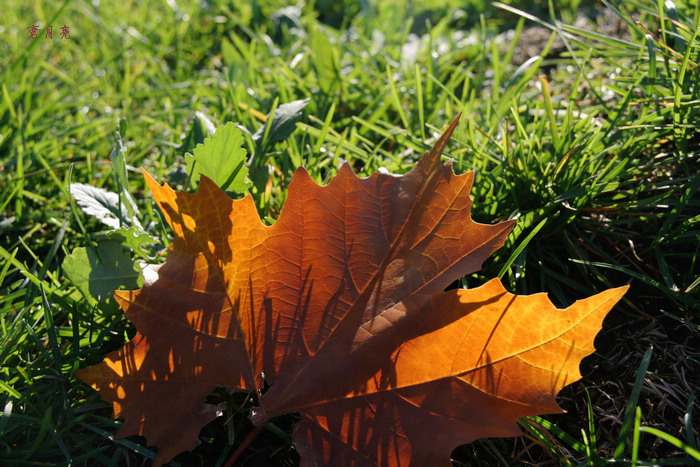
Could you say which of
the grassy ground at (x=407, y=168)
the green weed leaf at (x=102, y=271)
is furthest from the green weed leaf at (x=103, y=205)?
the green weed leaf at (x=102, y=271)

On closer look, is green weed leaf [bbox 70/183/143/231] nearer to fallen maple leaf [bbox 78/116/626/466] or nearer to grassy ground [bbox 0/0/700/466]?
grassy ground [bbox 0/0/700/466]

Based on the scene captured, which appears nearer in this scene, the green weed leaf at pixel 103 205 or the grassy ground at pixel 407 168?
the grassy ground at pixel 407 168

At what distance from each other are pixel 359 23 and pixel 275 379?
205 centimetres

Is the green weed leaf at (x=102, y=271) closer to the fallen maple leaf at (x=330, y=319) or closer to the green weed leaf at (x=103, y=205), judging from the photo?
the green weed leaf at (x=103, y=205)

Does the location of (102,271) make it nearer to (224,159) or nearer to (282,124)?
(224,159)

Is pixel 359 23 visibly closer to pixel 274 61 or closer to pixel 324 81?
pixel 274 61

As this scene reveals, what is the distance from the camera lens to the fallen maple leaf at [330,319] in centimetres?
92

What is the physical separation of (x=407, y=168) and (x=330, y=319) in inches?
26.5

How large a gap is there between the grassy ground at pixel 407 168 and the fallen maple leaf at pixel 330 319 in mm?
150

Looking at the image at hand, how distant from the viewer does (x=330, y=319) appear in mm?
978

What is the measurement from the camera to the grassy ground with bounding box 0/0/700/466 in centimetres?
108

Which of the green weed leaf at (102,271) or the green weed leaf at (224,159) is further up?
the green weed leaf at (224,159)

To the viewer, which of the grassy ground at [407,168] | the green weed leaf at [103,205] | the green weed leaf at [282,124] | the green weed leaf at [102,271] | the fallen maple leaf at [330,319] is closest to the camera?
the fallen maple leaf at [330,319]

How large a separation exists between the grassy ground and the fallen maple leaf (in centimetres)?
15
